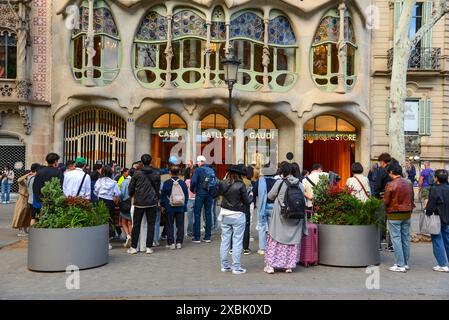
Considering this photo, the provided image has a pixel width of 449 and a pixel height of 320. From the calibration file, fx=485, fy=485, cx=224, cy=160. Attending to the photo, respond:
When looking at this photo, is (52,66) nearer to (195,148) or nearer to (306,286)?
(195,148)

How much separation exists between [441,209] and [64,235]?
20.5 ft

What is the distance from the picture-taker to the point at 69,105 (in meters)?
20.7

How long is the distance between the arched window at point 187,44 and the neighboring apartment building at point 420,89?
7.90m

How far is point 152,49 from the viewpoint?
829 inches

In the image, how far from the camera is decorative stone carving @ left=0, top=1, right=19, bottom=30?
2031 cm

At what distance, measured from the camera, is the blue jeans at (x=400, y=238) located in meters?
8.10

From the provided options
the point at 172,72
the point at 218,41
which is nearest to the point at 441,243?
the point at 218,41

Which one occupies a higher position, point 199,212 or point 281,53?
point 281,53

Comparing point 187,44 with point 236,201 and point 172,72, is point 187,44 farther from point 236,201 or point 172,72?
point 236,201

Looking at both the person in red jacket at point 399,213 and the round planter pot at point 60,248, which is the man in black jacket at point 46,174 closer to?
the round planter pot at point 60,248

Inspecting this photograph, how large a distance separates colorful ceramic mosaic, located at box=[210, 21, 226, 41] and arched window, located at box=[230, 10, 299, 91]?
0.35 m

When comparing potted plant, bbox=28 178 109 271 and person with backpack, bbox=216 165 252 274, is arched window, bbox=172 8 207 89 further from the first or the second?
person with backpack, bbox=216 165 252 274

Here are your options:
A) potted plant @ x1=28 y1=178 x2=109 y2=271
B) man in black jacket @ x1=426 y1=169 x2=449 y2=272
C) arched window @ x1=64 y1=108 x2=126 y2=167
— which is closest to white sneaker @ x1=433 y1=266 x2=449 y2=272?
man in black jacket @ x1=426 y1=169 x2=449 y2=272
